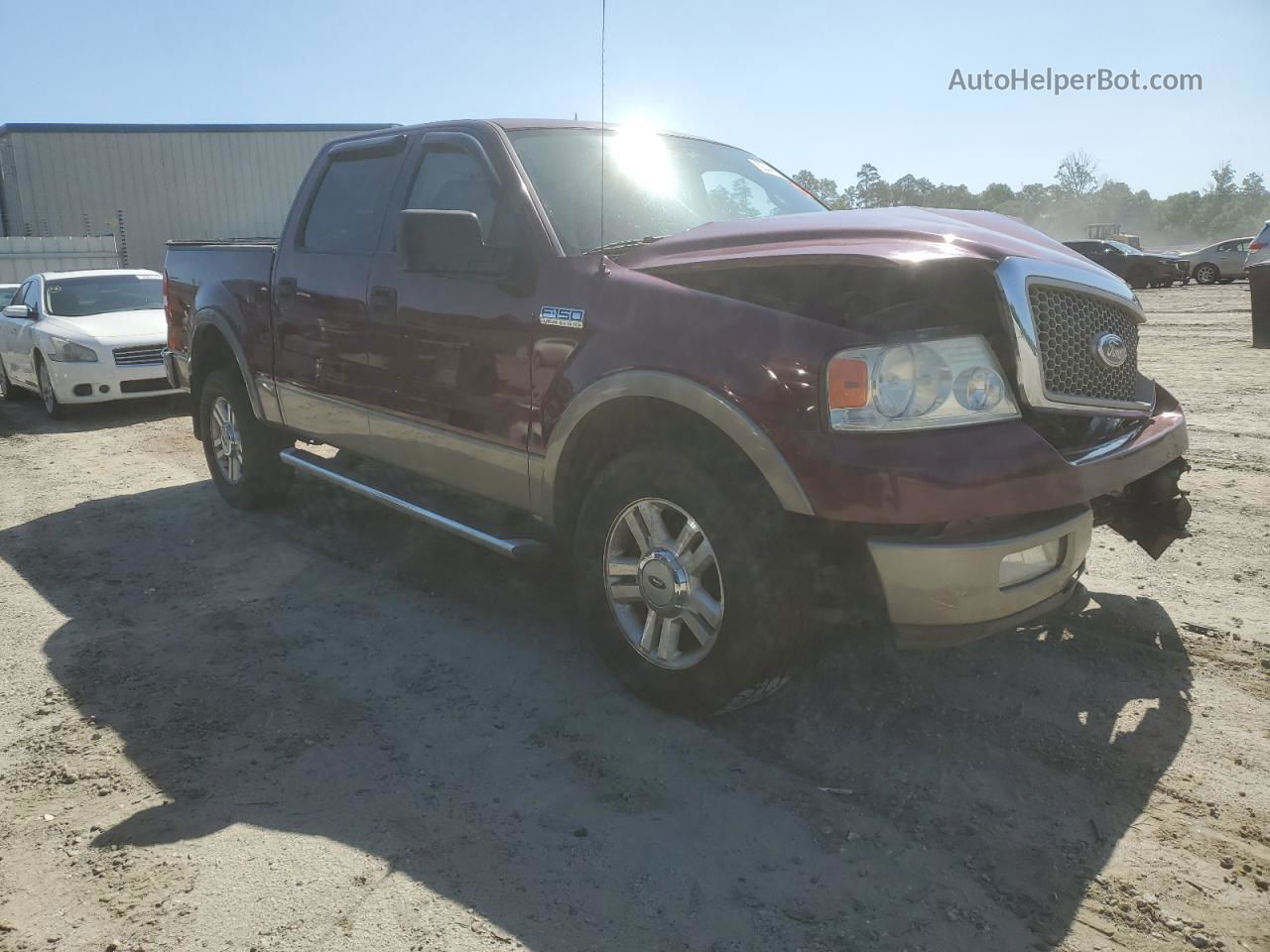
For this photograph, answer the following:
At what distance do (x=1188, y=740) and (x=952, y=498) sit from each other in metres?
1.26

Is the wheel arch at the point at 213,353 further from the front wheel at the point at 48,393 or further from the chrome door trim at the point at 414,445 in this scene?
the front wheel at the point at 48,393

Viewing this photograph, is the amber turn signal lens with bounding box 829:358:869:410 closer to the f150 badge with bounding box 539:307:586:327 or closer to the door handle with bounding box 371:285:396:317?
the f150 badge with bounding box 539:307:586:327

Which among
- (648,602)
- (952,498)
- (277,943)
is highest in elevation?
(952,498)

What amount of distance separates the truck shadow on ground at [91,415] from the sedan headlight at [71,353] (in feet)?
2.03

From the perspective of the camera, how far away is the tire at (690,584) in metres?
2.84

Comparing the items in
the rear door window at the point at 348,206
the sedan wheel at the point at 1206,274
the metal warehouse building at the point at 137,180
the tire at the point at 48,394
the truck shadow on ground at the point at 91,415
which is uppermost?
the metal warehouse building at the point at 137,180

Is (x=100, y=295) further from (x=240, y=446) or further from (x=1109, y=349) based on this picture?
(x=1109, y=349)

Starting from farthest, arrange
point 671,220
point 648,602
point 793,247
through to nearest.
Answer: point 671,220
point 648,602
point 793,247

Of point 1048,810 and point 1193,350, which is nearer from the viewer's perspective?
point 1048,810

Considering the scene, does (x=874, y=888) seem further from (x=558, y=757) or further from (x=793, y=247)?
(x=793, y=247)

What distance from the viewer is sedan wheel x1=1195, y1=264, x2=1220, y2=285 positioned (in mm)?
29641

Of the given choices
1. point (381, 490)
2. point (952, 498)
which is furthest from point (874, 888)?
point (381, 490)

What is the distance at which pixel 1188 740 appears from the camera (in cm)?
305

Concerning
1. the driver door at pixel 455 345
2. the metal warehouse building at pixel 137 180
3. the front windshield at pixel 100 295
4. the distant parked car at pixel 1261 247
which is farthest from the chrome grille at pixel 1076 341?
the metal warehouse building at pixel 137 180
